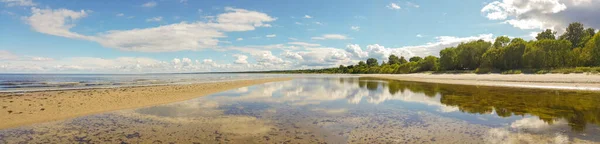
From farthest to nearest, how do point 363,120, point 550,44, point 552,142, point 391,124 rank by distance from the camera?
point 550,44, point 363,120, point 391,124, point 552,142

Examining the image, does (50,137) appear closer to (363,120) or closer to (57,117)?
(57,117)

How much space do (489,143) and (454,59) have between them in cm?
8816

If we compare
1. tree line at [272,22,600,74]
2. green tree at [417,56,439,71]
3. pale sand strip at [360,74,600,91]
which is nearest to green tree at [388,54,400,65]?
green tree at [417,56,439,71]

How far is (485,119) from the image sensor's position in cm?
1070

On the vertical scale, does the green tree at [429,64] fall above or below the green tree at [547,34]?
below

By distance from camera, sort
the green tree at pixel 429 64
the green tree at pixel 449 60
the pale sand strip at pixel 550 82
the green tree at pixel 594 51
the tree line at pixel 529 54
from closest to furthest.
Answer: the pale sand strip at pixel 550 82
the green tree at pixel 594 51
the tree line at pixel 529 54
the green tree at pixel 449 60
the green tree at pixel 429 64

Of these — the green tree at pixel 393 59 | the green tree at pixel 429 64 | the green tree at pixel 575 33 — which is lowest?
the green tree at pixel 429 64

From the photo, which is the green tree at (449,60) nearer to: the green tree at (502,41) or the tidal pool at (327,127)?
the green tree at (502,41)

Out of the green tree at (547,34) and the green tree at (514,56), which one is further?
the green tree at (547,34)

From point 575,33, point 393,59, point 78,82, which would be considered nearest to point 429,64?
point 575,33

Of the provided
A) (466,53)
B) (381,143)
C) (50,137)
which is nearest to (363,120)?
(381,143)

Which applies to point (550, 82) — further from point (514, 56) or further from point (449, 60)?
point (449, 60)

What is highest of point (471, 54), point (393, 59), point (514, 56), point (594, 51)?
point (393, 59)

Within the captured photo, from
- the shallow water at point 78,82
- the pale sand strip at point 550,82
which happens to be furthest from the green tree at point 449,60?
the shallow water at point 78,82
